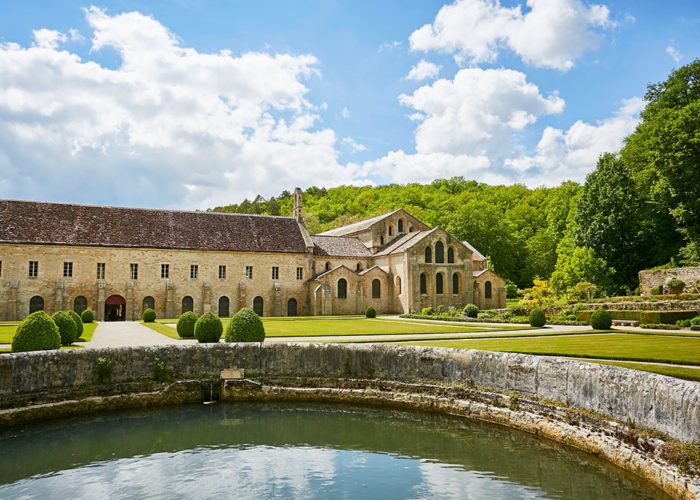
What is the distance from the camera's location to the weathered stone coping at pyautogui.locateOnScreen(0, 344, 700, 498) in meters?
7.97

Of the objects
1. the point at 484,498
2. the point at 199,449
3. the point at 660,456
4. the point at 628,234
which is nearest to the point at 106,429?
the point at 199,449

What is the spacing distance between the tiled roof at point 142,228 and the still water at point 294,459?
99.3 feet

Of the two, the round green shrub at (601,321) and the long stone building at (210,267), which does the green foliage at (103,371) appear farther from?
the long stone building at (210,267)

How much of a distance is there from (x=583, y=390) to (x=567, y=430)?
2.87ft

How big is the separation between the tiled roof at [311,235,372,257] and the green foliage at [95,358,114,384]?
113 ft

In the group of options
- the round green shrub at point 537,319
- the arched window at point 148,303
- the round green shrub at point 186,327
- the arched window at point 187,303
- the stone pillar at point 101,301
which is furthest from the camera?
the arched window at point 187,303

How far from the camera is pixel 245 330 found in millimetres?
15758

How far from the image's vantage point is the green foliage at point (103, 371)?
12.7 m

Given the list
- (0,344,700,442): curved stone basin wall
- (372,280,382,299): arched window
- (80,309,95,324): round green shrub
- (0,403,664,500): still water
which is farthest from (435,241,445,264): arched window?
(0,403,664,500): still water

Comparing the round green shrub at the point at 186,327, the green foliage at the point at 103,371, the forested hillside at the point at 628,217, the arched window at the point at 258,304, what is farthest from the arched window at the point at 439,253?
the green foliage at the point at 103,371

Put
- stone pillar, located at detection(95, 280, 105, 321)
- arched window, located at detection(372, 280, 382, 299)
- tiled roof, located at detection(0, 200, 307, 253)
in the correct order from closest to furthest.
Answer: tiled roof, located at detection(0, 200, 307, 253) < stone pillar, located at detection(95, 280, 105, 321) < arched window, located at detection(372, 280, 382, 299)

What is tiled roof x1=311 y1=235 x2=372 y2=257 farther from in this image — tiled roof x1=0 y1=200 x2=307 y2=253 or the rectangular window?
the rectangular window

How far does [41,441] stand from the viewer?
1027cm

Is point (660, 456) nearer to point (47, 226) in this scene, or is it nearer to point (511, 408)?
point (511, 408)
